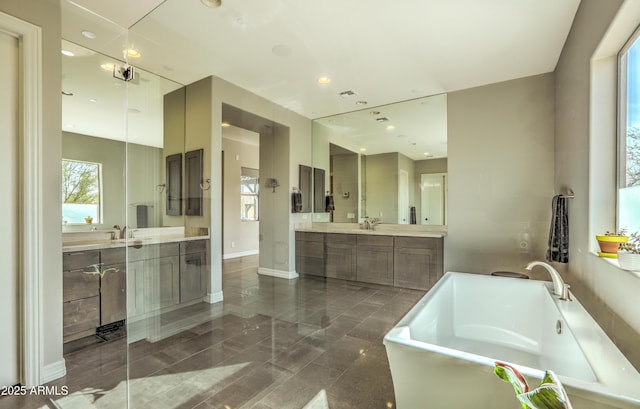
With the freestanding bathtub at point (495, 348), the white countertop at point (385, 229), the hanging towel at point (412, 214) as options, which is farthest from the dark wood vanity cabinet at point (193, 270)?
the hanging towel at point (412, 214)

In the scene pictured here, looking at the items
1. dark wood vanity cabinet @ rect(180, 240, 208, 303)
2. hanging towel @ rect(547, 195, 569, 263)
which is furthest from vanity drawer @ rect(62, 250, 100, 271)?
hanging towel @ rect(547, 195, 569, 263)

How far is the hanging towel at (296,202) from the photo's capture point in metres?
4.97

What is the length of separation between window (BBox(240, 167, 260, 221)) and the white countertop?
958 millimetres

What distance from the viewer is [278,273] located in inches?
183

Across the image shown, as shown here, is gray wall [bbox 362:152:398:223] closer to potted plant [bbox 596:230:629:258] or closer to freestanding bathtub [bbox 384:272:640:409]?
freestanding bathtub [bbox 384:272:640:409]

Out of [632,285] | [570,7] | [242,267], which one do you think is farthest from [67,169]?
[570,7]

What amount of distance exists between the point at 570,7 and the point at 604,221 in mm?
1756

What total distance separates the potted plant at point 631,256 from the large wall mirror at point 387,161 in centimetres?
279

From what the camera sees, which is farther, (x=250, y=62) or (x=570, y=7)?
(x=250, y=62)

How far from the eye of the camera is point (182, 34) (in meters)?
2.76

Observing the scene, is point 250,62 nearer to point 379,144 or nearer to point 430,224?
point 379,144

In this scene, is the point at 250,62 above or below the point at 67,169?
above

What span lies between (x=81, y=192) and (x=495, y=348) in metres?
4.00

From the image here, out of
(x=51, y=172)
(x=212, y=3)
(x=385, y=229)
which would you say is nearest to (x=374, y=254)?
(x=385, y=229)
